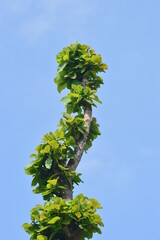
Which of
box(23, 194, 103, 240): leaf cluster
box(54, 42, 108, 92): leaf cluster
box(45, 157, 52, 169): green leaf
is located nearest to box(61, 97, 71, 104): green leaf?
box(54, 42, 108, 92): leaf cluster

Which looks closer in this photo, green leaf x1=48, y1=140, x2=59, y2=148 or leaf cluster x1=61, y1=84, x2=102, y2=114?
green leaf x1=48, y1=140, x2=59, y2=148

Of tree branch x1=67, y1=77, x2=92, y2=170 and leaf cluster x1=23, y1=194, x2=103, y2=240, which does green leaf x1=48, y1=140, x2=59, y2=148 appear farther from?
leaf cluster x1=23, y1=194, x2=103, y2=240

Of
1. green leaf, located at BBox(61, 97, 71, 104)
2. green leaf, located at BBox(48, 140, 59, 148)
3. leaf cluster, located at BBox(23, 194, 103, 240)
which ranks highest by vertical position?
green leaf, located at BBox(61, 97, 71, 104)

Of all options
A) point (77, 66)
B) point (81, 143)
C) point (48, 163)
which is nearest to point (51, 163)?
point (48, 163)

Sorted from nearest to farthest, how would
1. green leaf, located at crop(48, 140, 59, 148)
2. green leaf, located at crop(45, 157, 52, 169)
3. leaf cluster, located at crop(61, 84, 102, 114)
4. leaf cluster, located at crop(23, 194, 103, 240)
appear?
leaf cluster, located at crop(23, 194, 103, 240), green leaf, located at crop(45, 157, 52, 169), green leaf, located at crop(48, 140, 59, 148), leaf cluster, located at crop(61, 84, 102, 114)

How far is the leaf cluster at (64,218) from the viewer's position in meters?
6.40

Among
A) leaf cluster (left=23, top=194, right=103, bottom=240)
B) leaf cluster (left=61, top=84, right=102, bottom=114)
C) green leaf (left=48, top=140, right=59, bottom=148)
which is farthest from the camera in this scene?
leaf cluster (left=61, top=84, right=102, bottom=114)

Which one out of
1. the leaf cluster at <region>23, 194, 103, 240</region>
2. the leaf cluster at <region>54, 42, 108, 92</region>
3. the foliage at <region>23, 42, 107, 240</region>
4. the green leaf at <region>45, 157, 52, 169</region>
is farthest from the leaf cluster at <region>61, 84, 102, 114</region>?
the leaf cluster at <region>23, 194, 103, 240</region>

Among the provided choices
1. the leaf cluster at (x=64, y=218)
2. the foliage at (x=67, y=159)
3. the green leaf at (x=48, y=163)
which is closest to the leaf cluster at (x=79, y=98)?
the foliage at (x=67, y=159)

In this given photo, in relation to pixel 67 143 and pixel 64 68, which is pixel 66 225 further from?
pixel 64 68

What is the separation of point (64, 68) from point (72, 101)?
1.16m

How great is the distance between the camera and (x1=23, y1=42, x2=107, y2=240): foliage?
6473 mm

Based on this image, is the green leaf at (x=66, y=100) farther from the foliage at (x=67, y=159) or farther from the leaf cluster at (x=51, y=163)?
the leaf cluster at (x=51, y=163)

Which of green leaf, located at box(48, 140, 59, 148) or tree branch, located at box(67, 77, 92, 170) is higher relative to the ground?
tree branch, located at box(67, 77, 92, 170)
